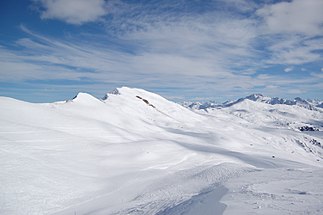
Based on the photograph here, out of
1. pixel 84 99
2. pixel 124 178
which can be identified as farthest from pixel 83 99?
pixel 124 178

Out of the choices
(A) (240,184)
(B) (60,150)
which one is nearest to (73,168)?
(B) (60,150)

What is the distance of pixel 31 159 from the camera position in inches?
645

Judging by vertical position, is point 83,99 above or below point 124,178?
above

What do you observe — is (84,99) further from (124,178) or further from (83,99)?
(124,178)

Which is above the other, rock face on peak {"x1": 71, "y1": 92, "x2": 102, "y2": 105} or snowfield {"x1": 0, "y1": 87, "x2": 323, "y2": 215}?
rock face on peak {"x1": 71, "y1": 92, "x2": 102, "y2": 105}

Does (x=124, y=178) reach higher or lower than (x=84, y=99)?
lower

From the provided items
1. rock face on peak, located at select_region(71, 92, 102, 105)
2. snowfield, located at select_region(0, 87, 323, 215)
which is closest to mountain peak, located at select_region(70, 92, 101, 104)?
rock face on peak, located at select_region(71, 92, 102, 105)

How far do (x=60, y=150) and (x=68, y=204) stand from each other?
763 centimetres

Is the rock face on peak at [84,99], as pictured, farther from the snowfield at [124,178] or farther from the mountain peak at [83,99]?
the snowfield at [124,178]

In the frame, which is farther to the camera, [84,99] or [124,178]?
[84,99]

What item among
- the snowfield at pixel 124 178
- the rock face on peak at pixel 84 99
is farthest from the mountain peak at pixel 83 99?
the snowfield at pixel 124 178

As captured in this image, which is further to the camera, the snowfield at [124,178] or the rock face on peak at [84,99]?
the rock face on peak at [84,99]

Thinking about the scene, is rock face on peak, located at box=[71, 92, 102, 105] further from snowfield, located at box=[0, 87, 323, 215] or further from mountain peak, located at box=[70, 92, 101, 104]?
snowfield, located at box=[0, 87, 323, 215]

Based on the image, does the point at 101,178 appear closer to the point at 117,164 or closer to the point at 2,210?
the point at 117,164
